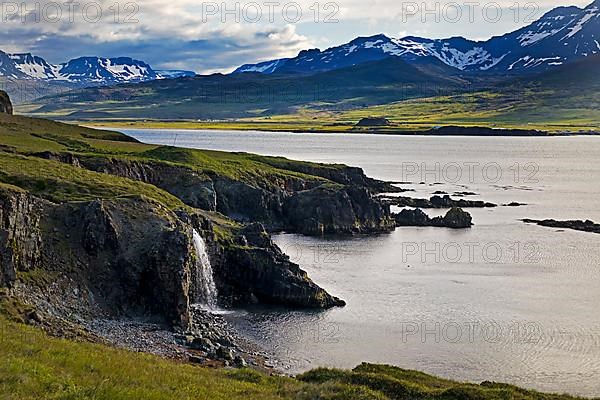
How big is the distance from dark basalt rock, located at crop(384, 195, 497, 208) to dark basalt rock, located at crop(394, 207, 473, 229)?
59.6ft

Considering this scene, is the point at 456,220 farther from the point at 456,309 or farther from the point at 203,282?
the point at 203,282

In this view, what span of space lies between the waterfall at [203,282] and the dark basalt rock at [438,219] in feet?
192

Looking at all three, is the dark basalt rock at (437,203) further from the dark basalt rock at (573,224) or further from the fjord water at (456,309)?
the fjord water at (456,309)

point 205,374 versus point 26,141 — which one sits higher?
point 26,141

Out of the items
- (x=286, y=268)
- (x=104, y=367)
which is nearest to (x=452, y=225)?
(x=286, y=268)

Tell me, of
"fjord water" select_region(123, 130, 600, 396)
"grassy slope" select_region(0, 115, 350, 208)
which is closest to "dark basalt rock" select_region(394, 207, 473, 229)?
"fjord water" select_region(123, 130, 600, 396)

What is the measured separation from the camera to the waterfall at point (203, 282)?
213ft

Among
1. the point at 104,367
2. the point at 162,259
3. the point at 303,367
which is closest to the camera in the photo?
the point at 104,367

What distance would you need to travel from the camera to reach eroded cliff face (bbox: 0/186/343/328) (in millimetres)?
52438

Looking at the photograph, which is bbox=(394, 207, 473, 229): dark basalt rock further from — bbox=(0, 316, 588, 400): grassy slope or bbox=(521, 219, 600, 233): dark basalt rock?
bbox=(0, 316, 588, 400): grassy slope

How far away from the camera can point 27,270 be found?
173ft

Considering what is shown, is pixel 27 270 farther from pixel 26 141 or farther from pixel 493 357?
pixel 26 141

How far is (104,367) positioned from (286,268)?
40488 mm

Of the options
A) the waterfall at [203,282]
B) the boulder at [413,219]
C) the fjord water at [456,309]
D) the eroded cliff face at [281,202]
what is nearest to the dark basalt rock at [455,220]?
the boulder at [413,219]
